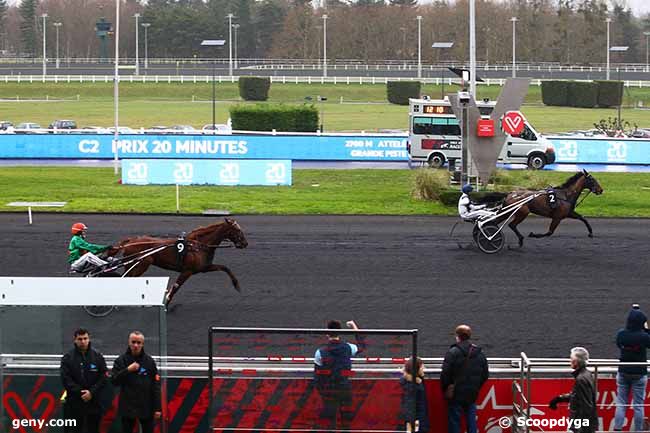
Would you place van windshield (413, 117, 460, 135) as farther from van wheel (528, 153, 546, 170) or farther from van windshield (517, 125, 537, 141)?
van wheel (528, 153, 546, 170)

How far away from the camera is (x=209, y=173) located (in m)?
31.3

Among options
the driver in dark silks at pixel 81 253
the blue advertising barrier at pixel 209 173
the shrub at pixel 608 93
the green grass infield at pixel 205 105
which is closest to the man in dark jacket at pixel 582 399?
the driver in dark silks at pixel 81 253

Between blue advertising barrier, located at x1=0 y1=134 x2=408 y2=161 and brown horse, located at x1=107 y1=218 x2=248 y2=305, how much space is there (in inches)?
832

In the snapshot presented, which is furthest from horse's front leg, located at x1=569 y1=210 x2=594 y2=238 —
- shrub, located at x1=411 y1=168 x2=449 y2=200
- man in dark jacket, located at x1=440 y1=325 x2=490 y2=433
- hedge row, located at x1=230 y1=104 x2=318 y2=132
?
hedge row, located at x1=230 y1=104 x2=318 y2=132

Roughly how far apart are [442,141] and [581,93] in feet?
139

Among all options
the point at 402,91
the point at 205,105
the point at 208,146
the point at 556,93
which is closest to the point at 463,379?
the point at 208,146

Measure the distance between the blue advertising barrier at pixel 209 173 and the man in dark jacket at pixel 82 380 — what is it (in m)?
21.6

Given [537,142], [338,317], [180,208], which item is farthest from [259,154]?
[338,317]

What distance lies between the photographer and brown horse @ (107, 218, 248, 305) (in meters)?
16.4

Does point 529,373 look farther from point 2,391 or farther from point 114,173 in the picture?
point 114,173

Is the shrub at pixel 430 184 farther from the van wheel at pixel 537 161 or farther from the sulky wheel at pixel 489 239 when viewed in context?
the van wheel at pixel 537 161

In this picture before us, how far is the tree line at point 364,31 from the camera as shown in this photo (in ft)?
344

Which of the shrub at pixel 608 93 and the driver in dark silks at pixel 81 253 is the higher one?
the shrub at pixel 608 93

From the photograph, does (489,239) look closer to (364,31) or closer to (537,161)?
(537,161)
